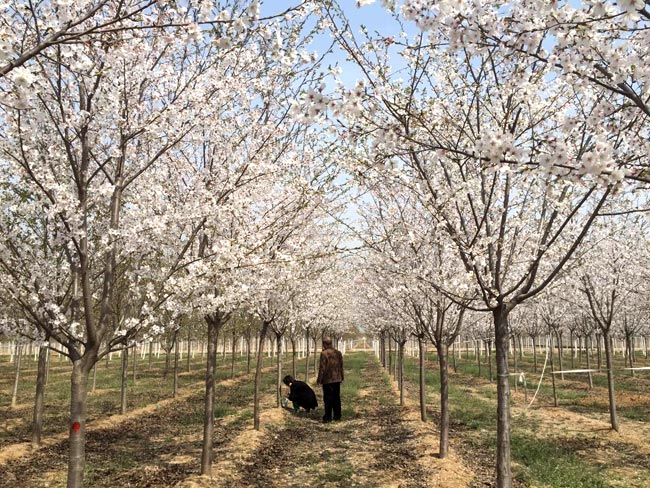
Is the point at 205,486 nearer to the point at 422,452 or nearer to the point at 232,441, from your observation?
the point at 232,441

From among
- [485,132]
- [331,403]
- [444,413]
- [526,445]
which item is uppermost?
[485,132]

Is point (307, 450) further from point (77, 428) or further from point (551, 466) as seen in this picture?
point (77, 428)

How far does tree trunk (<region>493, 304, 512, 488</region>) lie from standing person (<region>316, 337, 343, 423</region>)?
8100 mm

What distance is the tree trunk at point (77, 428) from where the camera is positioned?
469 centimetres

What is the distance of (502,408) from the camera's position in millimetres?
5484

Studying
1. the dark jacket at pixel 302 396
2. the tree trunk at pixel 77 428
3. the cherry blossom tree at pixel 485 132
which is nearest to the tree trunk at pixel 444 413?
the cherry blossom tree at pixel 485 132

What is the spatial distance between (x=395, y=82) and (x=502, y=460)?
4.62 meters

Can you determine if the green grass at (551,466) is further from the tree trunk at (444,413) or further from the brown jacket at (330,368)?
the brown jacket at (330,368)

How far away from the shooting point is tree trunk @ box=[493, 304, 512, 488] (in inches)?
210

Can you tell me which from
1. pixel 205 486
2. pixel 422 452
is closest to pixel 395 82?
pixel 205 486

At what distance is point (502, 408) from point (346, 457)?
522 centimetres

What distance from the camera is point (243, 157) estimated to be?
740 centimetres

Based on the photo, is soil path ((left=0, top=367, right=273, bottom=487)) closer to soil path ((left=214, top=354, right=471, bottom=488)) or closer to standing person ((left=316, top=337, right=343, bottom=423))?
soil path ((left=214, top=354, right=471, bottom=488))

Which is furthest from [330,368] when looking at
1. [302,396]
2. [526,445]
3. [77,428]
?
[77,428]
